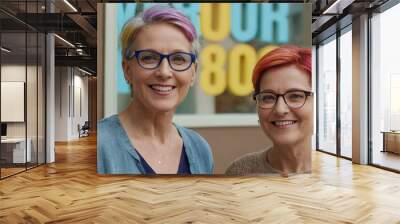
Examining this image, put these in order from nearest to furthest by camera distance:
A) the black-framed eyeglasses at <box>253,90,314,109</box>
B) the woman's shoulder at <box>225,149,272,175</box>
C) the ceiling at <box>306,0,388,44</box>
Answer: the black-framed eyeglasses at <box>253,90,314,109</box>
the woman's shoulder at <box>225,149,272,175</box>
the ceiling at <box>306,0,388,44</box>

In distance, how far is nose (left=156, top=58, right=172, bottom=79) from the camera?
20.6ft

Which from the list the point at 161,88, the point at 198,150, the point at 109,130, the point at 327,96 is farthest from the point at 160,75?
the point at 327,96

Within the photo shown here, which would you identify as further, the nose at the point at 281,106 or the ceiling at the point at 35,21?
the ceiling at the point at 35,21

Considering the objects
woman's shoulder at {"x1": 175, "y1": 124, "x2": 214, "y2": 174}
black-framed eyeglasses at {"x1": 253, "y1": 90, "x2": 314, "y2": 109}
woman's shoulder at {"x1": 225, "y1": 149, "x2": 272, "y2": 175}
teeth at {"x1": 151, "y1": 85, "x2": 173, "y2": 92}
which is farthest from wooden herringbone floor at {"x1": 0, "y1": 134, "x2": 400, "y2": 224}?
teeth at {"x1": 151, "y1": 85, "x2": 173, "y2": 92}

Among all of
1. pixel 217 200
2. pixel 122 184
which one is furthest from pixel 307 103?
pixel 122 184

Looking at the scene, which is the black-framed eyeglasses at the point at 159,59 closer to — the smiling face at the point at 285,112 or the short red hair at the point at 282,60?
the short red hair at the point at 282,60

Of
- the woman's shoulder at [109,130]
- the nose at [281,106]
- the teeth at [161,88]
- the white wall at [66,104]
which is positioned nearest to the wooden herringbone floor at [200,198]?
the woman's shoulder at [109,130]

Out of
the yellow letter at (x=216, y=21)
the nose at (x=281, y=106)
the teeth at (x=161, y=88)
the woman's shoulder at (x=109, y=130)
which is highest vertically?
the yellow letter at (x=216, y=21)

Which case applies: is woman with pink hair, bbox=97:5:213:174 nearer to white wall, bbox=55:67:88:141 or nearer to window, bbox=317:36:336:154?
window, bbox=317:36:336:154

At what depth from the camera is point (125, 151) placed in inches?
259

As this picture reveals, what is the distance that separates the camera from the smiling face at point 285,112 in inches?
251

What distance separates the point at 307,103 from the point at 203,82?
1639mm

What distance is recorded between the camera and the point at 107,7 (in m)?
6.64

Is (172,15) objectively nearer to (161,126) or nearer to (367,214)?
(161,126)
